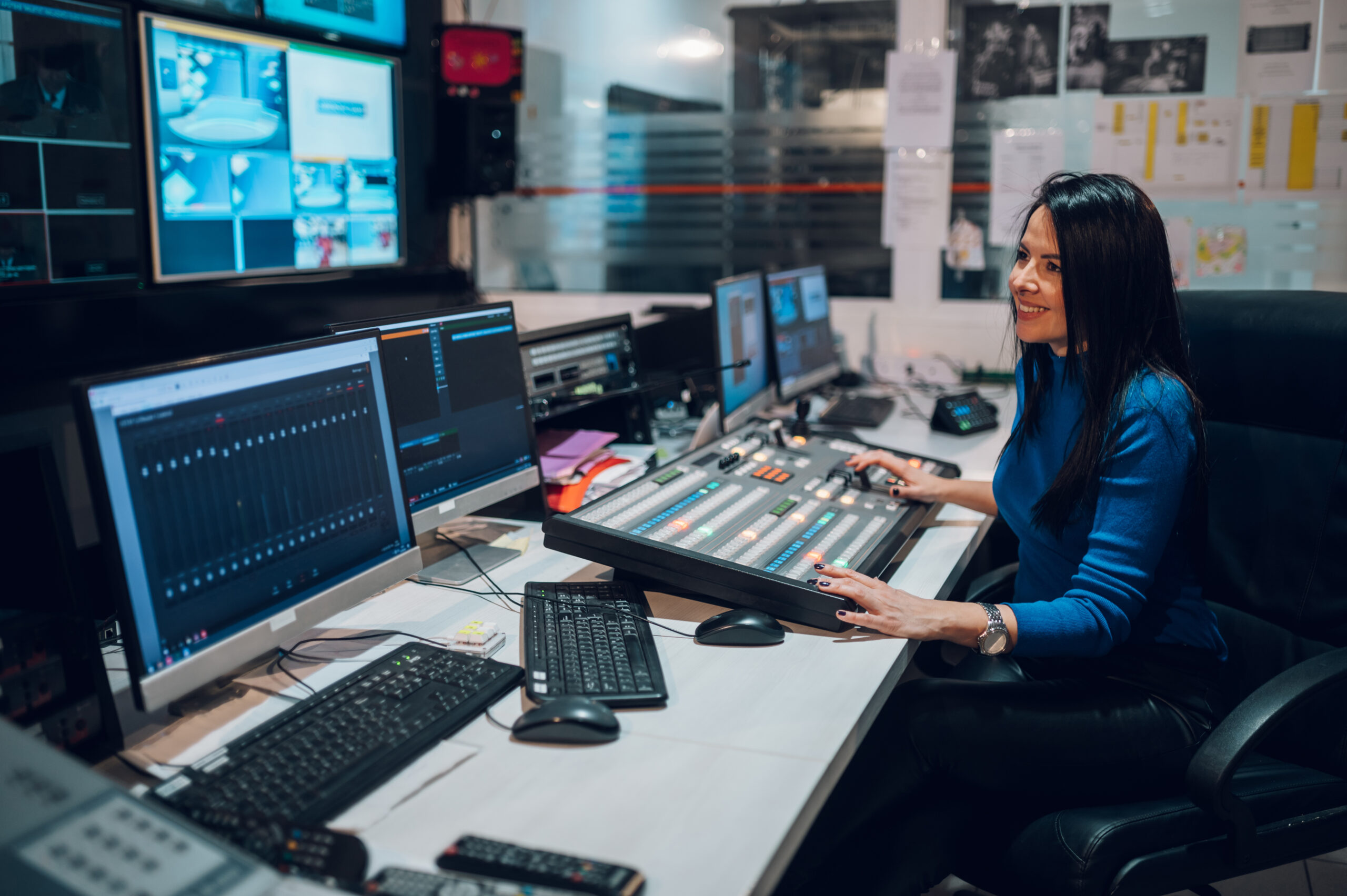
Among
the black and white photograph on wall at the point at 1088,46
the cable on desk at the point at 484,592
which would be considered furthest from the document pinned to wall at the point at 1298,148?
the cable on desk at the point at 484,592

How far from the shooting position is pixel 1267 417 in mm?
1662

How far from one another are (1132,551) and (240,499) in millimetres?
1223

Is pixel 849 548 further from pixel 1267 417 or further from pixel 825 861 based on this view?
pixel 1267 417

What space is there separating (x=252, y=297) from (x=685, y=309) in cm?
151

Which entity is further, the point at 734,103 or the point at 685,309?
the point at 734,103

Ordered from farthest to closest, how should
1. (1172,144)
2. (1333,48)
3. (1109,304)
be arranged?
(1172,144), (1333,48), (1109,304)

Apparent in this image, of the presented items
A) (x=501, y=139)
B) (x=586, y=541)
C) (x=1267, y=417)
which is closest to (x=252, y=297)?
(x=501, y=139)

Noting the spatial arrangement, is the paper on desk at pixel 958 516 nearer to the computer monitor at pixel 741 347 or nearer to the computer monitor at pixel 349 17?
the computer monitor at pixel 741 347

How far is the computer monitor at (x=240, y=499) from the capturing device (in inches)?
41.6

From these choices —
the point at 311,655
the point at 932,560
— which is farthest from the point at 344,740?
the point at 932,560

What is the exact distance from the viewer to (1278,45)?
10.6 feet

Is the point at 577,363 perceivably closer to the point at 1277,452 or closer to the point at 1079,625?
the point at 1079,625

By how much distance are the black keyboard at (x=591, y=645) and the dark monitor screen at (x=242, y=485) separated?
0.24 m

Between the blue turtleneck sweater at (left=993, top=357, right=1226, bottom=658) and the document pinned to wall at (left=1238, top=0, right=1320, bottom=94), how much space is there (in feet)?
7.86
